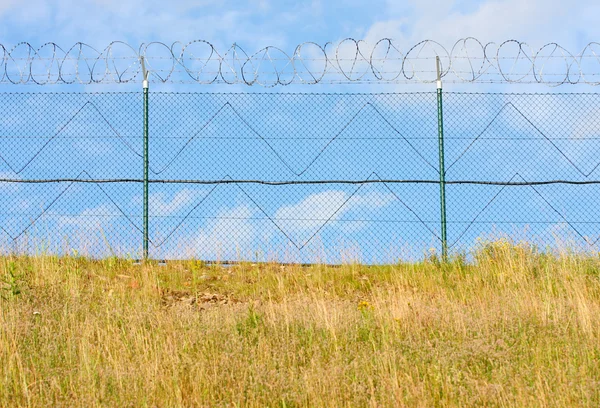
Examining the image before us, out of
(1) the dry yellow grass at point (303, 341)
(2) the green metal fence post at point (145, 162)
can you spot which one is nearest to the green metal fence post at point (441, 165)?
(1) the dry yellow grass at point (303, 341)

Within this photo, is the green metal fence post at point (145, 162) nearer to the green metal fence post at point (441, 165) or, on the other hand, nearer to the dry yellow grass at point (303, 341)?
the dry yellow grass at point (303, 341)

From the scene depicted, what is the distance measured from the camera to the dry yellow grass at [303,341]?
5.49m

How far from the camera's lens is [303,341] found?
688cm

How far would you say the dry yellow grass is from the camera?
549 cm

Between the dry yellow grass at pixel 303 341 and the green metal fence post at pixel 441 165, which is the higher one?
the green metal fence post at pixel 441 165

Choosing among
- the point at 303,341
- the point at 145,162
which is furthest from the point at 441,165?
the point at 303,341

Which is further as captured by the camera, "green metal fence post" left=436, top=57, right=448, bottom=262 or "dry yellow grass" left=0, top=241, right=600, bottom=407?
"green metal fence post" left=436, top=57, right=448, bottom=262

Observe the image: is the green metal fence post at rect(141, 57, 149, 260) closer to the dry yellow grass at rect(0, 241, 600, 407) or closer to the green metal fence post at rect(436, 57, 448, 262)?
the dry yellow grass at rect(0, 241, 600, 407)

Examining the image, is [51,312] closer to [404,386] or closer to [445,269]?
[404,386]

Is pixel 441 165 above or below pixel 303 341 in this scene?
above

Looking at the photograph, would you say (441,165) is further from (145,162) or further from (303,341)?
(303,341)

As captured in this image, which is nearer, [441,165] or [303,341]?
[303,341]

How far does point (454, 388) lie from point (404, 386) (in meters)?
0.37

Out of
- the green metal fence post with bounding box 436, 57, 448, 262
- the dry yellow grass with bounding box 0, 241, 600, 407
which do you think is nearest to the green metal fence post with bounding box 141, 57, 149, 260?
the dry yellow grass with bounding box 0, 241, 600, 407
